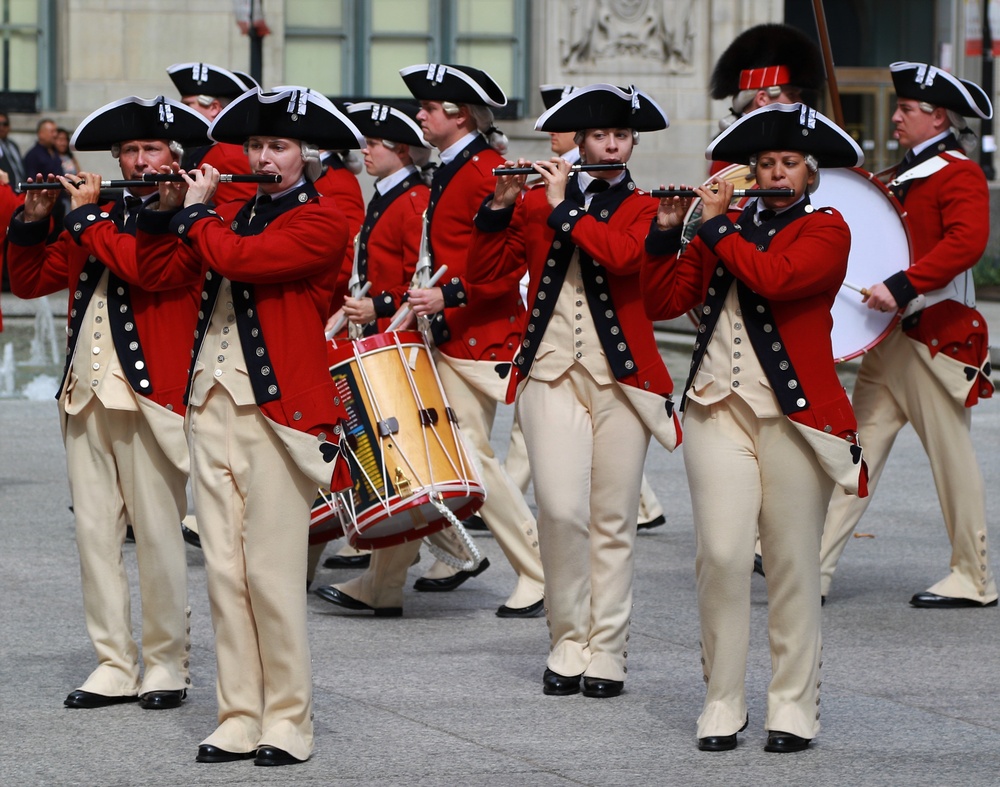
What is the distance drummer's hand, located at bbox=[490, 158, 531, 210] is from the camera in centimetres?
663

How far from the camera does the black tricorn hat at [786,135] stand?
5.76m

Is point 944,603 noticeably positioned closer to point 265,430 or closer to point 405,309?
point 405,309

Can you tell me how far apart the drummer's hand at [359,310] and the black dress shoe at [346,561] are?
4.38 ft

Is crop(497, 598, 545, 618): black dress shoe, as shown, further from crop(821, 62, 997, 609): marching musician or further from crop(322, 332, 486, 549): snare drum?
crop(821, 62, 997, 609): marching musician

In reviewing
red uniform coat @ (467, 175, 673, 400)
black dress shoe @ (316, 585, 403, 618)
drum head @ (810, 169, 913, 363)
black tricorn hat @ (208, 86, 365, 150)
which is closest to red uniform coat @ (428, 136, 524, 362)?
red uniform coat @ (467, 175, 673, 400)

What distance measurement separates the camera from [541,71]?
24625mm

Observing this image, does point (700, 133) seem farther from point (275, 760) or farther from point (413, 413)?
point (275, 760)

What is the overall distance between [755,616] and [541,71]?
1763cm

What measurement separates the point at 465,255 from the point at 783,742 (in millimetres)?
2828

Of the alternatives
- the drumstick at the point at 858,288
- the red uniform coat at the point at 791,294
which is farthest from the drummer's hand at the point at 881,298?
the red uniform coat at the point at 791,294

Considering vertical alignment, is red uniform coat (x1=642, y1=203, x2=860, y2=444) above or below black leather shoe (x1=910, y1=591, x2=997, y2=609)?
above

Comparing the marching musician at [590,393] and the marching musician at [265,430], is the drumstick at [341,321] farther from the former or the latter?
the marching musician at [265,430]

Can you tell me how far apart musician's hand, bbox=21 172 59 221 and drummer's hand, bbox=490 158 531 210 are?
4.98 ft

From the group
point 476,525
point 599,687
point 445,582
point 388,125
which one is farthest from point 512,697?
point 476,525
